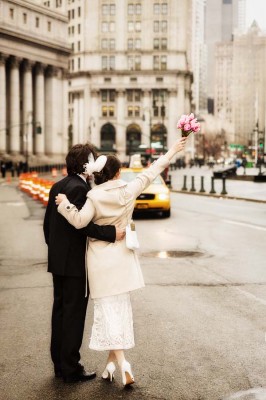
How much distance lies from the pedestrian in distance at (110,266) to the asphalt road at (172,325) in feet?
1.15

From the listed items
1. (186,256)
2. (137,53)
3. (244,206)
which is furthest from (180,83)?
(186,256)

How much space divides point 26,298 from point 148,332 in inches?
93.6

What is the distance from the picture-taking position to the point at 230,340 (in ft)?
20.3

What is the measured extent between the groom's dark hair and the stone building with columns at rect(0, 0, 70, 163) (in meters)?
82.8

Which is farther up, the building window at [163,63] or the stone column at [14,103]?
the building window at [163,63]

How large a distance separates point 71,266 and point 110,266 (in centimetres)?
31

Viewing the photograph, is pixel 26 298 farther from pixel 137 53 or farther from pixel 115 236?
pixel 137 53

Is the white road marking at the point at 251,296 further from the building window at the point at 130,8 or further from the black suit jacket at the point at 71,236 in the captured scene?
the building window at the point at 130,8

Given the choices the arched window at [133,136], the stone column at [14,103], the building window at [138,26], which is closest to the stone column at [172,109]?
the arched window at [133,136]

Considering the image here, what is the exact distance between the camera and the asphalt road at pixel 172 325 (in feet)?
16.3

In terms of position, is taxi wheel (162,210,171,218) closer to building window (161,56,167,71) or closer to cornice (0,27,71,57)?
cornice (0,27,71,57)

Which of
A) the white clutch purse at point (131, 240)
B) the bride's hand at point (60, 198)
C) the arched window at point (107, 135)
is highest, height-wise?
the arched window at point (107, 135)

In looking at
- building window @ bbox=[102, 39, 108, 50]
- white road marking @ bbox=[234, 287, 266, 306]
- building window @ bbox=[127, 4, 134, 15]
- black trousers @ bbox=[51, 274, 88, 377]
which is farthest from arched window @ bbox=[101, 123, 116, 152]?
black trousers @ bbox=[51, 274, 88, 377]

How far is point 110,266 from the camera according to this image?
16.5 ft
